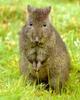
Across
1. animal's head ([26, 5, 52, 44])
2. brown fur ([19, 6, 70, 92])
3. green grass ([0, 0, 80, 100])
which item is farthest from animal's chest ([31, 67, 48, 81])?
animal's head ([26, 5, 52, 44])

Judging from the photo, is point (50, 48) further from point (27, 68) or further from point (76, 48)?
point (76, 48)

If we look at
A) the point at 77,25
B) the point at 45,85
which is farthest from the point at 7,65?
the point at 77,25

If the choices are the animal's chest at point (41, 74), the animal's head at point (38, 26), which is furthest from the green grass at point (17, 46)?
the animal's head at point (38, 26)

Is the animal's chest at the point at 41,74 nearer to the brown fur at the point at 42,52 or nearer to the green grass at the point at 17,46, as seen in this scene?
the brown fur at the point at 42,52

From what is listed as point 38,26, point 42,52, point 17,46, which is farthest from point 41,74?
point 17,46

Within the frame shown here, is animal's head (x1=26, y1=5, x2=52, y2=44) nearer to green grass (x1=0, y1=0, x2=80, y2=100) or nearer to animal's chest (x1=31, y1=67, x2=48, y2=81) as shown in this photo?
animal's chest (x1=31, y1=67, x2=48, y2=81)

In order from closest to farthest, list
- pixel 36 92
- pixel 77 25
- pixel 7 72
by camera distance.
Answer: pixel 36 92 < pixel 7 72 < pixel 77 25

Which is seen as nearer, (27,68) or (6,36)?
(27,68)
